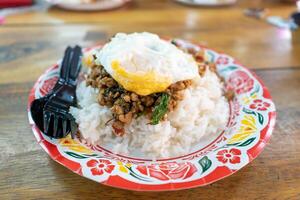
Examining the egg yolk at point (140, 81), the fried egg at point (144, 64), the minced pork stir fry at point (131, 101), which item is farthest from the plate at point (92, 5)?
the egg yolk at point (140, 81)

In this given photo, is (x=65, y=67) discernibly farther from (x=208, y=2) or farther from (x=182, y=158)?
(x=208, y=2)

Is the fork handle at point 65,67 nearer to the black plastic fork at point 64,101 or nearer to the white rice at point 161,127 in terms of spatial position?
the black plastic fork at point 64,101

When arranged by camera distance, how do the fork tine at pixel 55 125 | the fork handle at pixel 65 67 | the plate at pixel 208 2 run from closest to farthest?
the fork tine at pixel 55 125 → the fork handle at pixel 65 67 → the plate at pixel 208 2

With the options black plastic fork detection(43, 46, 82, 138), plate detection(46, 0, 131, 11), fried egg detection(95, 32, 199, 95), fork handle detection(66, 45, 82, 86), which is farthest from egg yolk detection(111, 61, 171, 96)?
plate detection(46, 0, 131, 11)

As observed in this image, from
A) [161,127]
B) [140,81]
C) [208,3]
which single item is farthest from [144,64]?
[208,3]

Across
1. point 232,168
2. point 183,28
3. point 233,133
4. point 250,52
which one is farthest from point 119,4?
point 232,168

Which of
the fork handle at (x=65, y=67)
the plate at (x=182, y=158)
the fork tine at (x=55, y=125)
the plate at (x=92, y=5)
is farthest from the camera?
the plate at (x=92, y=5)

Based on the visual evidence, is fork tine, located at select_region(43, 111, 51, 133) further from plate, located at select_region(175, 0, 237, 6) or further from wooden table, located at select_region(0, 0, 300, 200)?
plate, located at select_region(175, 0, 237, 6)

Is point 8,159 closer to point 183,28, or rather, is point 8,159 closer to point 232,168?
point 232,168
